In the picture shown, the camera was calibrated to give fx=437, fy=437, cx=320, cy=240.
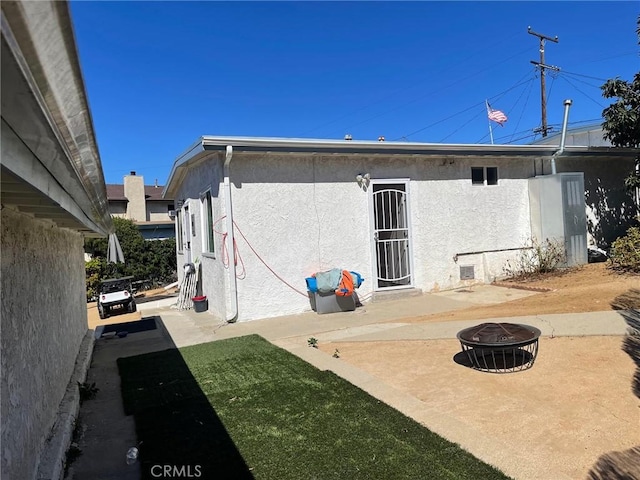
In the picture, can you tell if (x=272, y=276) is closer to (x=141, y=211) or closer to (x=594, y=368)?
(x=594, y=368)

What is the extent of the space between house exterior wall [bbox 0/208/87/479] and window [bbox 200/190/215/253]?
5446mm

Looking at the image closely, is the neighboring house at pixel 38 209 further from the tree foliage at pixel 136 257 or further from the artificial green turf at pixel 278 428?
the tree foliage at pixel 136 257

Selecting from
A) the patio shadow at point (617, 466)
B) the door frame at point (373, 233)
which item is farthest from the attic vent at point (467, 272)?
the patio shadow at point (617, 466)

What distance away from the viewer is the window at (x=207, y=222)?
401 inches

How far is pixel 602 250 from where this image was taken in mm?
13312

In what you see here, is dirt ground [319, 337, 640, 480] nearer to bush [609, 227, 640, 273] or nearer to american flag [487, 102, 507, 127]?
bush [609, 227, 640, 273]

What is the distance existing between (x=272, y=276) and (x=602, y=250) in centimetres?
1045

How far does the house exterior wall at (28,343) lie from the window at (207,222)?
17.9 ft

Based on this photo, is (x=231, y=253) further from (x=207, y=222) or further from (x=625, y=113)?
(x=625, y=113)

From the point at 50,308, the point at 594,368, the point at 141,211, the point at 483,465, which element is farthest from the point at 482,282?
the point at 141,211

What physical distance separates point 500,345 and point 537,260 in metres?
8.21

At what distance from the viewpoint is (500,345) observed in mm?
A: 4688

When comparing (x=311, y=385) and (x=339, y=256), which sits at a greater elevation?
(x=339, y=256)

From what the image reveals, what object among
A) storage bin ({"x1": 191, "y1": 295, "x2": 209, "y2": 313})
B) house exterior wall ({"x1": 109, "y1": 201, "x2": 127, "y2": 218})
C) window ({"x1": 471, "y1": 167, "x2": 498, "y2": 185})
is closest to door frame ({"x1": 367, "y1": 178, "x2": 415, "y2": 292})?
window ({"x1": 471, "y1": 167, "x2": 498, "y2": 185})
